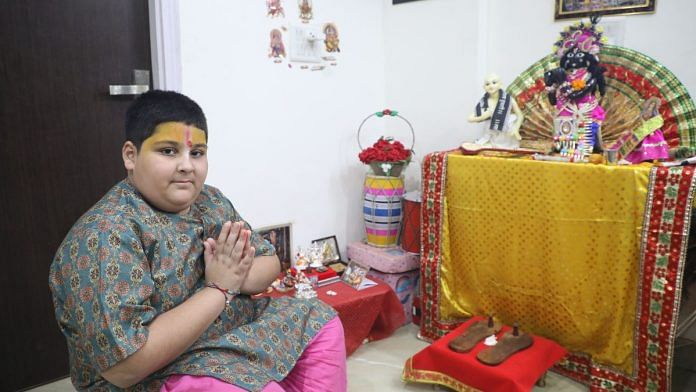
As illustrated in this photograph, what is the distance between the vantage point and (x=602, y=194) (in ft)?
6.69

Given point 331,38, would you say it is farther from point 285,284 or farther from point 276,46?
point 285,284

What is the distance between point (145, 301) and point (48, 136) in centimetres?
132

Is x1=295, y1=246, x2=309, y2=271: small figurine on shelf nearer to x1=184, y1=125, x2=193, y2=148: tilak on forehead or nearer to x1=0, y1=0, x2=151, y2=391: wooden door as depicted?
x1=0, y1=0, x2=151, y2=391: wooden door

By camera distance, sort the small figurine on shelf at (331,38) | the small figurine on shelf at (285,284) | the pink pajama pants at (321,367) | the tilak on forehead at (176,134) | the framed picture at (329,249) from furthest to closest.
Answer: the framed picture at (329,249)
the small figurine on shelf at (331,38)
the small figurine on shelf at (285,284)
the pink pajama pants at (321,367)
the tilak on forehead at (176,134)

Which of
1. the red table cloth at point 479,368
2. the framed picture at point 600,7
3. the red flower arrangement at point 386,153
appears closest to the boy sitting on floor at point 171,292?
the red table cloth at point 479,368

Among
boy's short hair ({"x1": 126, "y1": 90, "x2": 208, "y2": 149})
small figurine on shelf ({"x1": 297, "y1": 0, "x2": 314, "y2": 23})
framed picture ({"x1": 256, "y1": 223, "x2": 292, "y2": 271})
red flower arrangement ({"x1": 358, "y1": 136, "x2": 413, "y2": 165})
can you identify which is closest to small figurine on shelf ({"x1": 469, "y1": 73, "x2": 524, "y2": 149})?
red flower arrangement ({"x1": 358, "y1": 136, "x2": 413, "y2": 165})

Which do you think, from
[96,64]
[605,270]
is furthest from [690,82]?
[96,64]

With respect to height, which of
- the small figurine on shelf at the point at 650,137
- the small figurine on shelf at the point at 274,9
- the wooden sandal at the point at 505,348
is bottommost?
the wooden sandal at the point at 505,348

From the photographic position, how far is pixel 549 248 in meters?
2.21

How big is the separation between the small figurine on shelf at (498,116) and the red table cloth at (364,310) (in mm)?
940

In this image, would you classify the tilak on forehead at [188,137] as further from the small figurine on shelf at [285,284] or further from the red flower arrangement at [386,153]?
the red flower arrangement at [386,153]

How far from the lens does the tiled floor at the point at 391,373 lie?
7.32 ft

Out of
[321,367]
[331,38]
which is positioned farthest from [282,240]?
[321,367]

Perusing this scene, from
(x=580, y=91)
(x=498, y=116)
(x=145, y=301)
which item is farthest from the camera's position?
(x=498, y=116)
